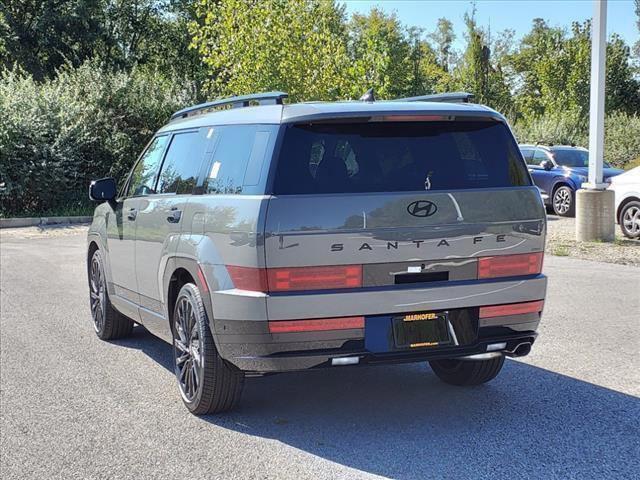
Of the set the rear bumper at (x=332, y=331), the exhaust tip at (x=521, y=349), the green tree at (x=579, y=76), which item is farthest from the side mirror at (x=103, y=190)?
the green tree at (x=579, y=76)

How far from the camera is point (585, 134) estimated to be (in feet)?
115

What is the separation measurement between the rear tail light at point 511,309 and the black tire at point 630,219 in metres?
10.3

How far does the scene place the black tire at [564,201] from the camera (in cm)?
1952

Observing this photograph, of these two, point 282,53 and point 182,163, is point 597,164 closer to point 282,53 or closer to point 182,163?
point 182,163

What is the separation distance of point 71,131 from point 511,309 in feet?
61.8

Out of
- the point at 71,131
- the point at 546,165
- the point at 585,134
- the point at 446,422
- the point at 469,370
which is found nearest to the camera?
the point at 446,422

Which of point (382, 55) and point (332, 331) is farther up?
point (382, 55)

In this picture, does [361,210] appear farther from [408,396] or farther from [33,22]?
[33,22]

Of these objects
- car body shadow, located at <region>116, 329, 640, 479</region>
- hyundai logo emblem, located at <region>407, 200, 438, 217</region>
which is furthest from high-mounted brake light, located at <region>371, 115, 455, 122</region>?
car body shadow, located at <region>116, 329, 640, 479</region>

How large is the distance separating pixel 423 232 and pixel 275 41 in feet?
62.9

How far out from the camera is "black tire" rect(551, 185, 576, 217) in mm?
19516

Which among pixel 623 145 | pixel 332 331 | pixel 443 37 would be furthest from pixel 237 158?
pixel 443 37

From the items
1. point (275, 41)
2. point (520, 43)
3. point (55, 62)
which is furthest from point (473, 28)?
point (520, 43)

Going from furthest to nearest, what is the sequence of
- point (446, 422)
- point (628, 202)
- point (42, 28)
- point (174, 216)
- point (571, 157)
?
point (42, 28) < point (571, 157) < point (628, 202) < point (174, 216) < point (446, 422)
